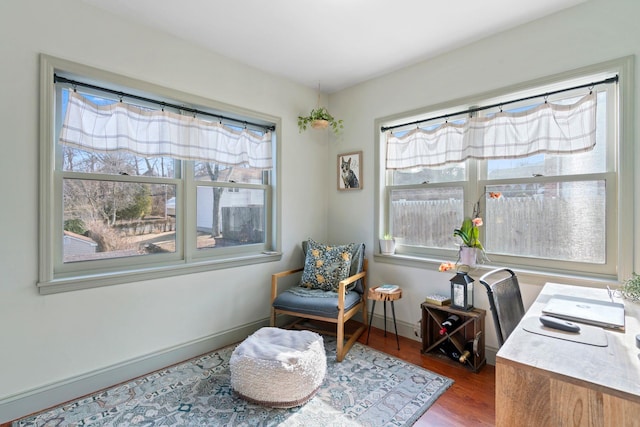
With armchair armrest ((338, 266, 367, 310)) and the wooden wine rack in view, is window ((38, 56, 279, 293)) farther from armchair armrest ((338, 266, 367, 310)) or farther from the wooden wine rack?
the wooden wine rack

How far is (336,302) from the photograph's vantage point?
8.33 feet

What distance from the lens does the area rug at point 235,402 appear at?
1789 mm

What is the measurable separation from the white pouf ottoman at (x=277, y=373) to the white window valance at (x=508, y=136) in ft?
6.43

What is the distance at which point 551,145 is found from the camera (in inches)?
87.0

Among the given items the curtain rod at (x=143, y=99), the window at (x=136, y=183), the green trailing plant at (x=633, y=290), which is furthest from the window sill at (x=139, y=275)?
the green trailing plant at (x=633, y=290)

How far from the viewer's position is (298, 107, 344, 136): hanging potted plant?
3.17m

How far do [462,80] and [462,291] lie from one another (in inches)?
68.9

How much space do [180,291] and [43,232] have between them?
98 cm

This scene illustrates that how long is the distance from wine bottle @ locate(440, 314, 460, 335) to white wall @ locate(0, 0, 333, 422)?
168 centimetres

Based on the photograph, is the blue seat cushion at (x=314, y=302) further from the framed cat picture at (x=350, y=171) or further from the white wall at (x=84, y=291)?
the framed cat picture at (x=350, y=171)

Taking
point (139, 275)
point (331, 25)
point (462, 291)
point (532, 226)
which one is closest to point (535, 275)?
point (532, 226)

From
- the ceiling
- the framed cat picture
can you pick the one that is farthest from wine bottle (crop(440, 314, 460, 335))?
the ceiling

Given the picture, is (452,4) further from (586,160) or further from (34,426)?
(34,426)

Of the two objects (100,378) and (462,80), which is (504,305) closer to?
(462,80)
